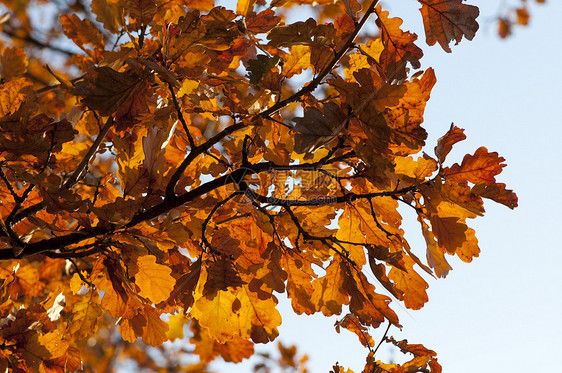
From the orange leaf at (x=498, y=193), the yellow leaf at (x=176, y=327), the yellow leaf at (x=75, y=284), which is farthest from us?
the yellow leaf at (x=176, y=327)

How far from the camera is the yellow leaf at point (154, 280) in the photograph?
3.67 ft

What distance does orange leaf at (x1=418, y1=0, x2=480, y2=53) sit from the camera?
90cm

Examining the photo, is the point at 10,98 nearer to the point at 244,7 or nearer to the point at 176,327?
the point at 244,7

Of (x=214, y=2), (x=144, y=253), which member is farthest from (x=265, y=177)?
(x=214, y=2)

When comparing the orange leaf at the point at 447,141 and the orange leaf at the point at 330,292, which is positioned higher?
the orange leaf at the point at 447,141

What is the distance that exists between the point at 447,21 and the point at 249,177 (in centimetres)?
58

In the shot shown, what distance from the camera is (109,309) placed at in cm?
117

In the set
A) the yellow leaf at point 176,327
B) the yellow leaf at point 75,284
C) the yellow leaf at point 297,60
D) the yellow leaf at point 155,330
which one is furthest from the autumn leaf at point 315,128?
the yellow leaf at point 176,327

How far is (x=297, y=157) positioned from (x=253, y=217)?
0.22 meters

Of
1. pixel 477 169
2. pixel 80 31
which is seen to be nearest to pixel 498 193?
pixel 477 169

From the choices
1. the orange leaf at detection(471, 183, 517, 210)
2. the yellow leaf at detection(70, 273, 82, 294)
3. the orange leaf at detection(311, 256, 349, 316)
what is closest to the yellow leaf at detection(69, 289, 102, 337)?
the yellow leaf at detection(70, 273, 82, 294)

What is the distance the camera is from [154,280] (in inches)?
45.1

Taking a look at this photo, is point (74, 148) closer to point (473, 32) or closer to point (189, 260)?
point (189, 260)

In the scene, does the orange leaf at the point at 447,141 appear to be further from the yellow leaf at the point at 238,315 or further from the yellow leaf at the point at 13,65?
the yellow leaf at the point at 13,65
